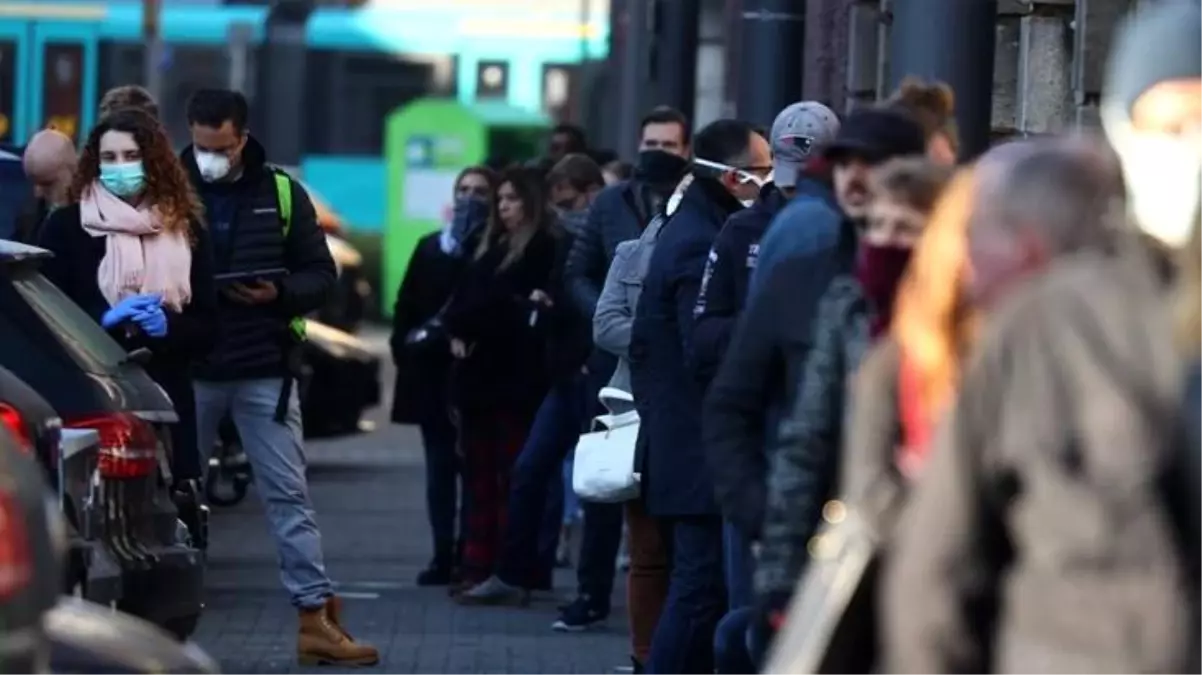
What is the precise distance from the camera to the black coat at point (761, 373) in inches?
250

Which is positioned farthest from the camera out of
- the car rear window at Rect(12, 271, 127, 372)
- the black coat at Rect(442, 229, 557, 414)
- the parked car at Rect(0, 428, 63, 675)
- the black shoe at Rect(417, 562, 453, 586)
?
the black shoe at Rect(417, 562, 453, 586)

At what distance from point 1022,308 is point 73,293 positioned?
6537mm

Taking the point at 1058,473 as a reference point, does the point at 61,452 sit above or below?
below

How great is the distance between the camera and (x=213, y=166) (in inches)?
424

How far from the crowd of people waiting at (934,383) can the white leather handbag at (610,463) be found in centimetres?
18

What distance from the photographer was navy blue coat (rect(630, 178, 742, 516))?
893 cm

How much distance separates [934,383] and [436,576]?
955 cm

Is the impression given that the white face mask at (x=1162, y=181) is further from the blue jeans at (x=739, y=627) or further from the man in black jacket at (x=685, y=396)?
the man in black jacket at (x=685, y=396)

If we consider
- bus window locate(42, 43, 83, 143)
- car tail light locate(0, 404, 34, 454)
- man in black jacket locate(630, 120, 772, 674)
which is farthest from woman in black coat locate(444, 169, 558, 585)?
bus window locate(42, 43, 83, 143)

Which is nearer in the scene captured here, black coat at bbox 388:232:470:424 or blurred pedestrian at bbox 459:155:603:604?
blurred pedestrian at bbox 459:155:603:604

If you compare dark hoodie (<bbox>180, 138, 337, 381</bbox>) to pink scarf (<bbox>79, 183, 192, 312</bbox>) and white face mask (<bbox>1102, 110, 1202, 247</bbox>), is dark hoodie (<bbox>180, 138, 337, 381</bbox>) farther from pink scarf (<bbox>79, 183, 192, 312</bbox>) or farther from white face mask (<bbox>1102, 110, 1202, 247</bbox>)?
white face mask (<bbox>1102, 110, 1202, 247</bbox>)

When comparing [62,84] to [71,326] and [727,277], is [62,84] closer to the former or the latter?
[71,326]

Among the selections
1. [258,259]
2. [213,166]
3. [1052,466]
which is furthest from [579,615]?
[1052,466]

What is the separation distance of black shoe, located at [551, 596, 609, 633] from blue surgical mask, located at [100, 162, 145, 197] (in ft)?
9.88
